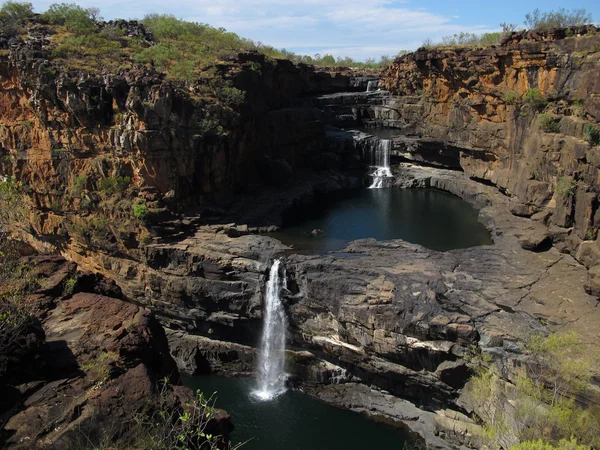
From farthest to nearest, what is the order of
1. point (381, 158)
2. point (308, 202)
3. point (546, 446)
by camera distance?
point (381, 158), point (308, 202), point (546, 446)

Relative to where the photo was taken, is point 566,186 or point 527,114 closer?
point 566,186

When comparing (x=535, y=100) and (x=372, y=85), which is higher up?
(x=372, y=85)

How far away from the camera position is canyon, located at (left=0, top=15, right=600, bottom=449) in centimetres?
2445

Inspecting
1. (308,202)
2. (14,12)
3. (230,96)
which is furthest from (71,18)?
(308,202)

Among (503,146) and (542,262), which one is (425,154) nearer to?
(503,146)

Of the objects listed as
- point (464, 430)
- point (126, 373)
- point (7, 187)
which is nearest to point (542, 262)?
point (464, 430)

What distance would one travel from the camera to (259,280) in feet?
97.3

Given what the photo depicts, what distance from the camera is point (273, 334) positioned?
29.5 meters

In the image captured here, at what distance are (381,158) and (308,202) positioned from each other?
1329cm

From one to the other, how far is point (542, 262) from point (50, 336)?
26.6 metres

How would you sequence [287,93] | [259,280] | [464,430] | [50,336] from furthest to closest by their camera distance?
[287,93]
[259,280]
[464,430]
[50,336]

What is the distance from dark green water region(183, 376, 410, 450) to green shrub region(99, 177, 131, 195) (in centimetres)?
1596

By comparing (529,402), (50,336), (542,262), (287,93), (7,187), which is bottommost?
(529,402)

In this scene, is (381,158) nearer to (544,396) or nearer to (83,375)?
(544,396)
